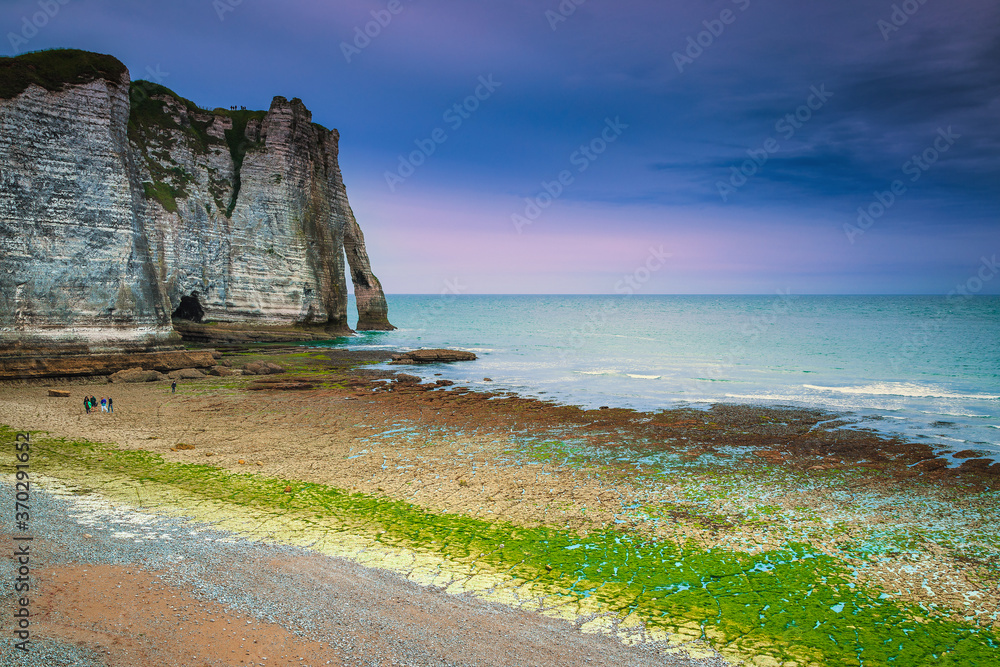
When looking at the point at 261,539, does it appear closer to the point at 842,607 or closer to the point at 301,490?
the point at 301,490

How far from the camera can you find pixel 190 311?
4216cm

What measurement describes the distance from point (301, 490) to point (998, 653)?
11.0 m

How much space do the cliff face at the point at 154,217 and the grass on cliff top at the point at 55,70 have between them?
72mm

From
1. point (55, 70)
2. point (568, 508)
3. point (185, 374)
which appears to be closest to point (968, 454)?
point (568, 508)

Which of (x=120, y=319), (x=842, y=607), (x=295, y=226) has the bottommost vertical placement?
(x=842, y=607)

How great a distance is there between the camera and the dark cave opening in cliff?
137 feet

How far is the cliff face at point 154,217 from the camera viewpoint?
2406 centimetres

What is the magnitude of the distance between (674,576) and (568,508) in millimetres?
2900

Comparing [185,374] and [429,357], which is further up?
[429,357]

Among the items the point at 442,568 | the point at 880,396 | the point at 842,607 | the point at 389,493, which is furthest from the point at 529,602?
the point at 880,396

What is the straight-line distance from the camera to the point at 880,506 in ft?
36.6

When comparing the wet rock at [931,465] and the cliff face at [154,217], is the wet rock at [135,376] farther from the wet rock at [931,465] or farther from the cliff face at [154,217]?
the wet rock at [931,465]

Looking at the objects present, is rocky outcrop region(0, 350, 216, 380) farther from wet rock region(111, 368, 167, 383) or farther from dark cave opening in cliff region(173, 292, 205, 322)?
dark cave opening in cliff region(173, 292, 205, 322)

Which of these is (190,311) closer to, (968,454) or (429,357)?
(429,357)
